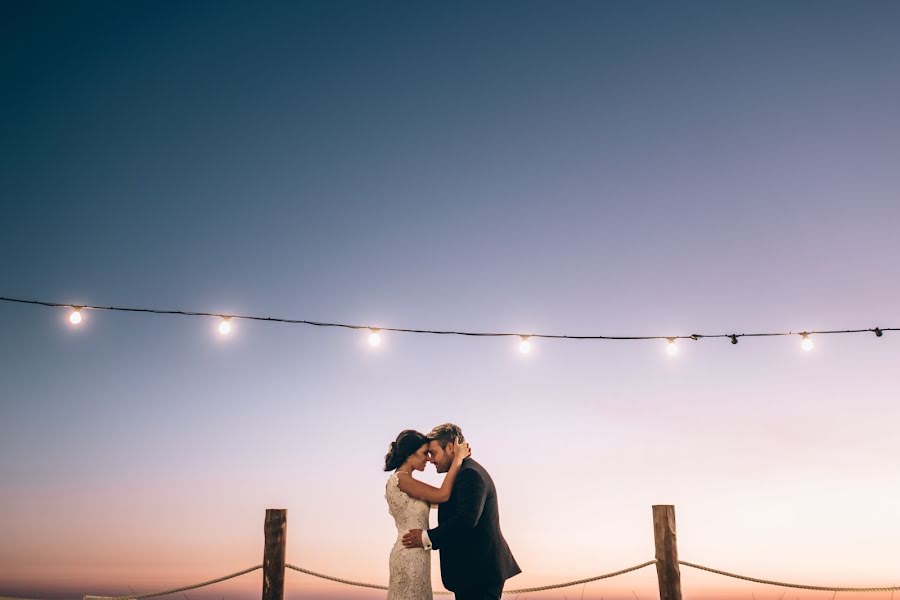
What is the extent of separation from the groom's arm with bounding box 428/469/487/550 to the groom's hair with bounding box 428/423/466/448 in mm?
331

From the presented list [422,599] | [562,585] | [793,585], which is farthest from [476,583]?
[793,585]

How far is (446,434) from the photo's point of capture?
16.2ft

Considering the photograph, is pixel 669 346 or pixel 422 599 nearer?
pixel 422 599

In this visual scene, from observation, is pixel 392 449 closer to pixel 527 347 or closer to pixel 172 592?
pixel 527 347

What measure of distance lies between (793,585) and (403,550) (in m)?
3.53

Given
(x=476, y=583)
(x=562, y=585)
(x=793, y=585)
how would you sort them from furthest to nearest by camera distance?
(x=562, y=585) → (x=793, y=585) → (x=476, y=583)

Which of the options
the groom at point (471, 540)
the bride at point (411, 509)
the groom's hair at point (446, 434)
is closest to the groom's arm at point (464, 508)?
the groom at point (471, 540)

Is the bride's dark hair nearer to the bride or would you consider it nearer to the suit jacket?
the bride

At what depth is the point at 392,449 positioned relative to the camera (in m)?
5.10

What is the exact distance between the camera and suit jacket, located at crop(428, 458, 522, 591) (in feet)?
14.9

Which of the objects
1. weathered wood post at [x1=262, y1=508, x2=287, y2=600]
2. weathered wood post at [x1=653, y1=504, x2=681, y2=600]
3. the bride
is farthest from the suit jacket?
weathered wood post at [x1=262, y1=508, x2=287, y2=600]

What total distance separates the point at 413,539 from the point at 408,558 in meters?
0.16

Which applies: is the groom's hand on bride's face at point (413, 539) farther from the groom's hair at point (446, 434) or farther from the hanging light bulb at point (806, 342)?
the hanging light bulb at point (806, 342)

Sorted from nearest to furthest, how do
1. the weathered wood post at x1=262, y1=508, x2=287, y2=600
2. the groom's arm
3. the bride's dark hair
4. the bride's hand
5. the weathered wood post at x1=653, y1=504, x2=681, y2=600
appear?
the groom's arm, the bride's hand, the bride's dark hair, the weathered wood post at x1=653, y1=504, x2=681, y2=600, the weathered wood post at x1=262, y1=508, x2=287, y2=600
